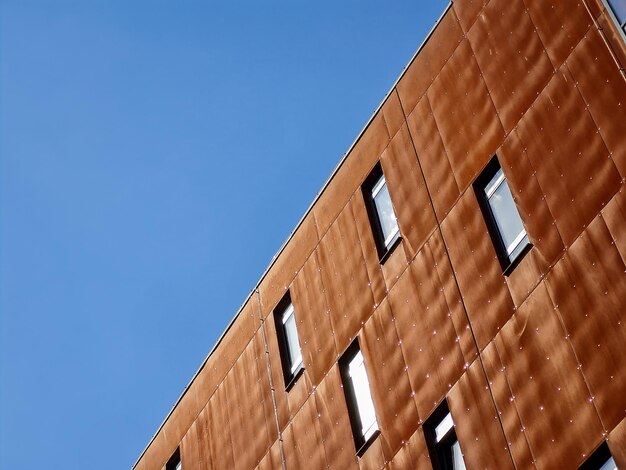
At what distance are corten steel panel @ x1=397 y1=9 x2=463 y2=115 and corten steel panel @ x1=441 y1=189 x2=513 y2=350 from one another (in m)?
3.52

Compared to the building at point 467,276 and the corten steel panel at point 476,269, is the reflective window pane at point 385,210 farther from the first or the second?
the corten steel panel at point 476,269

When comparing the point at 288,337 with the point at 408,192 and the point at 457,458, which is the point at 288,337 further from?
the point at 457,458

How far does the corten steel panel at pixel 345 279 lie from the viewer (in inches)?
867

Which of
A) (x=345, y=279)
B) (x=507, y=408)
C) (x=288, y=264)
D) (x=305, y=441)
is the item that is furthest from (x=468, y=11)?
(x=305, y=441)

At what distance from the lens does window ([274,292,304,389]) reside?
79.9 feet

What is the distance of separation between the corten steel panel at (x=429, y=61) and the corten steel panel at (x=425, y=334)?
12.8 ft

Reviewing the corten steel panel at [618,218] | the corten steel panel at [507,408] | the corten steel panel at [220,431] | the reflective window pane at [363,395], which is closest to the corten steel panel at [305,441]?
the reflective window pane at [363,395]

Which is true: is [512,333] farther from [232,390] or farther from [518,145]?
[232,390]

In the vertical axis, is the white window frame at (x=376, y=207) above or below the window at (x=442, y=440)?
above

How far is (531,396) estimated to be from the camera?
16453 mm

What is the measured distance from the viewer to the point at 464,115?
20328 mm

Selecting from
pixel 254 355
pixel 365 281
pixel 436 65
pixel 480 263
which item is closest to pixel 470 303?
pixel 480 263

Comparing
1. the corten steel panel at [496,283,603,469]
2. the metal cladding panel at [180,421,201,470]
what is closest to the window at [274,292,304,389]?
the metal cladding panel at [180,421,201,470]

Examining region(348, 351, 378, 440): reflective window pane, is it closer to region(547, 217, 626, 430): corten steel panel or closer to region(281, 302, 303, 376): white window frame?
region(281, 302, 303, 376): white window frame
